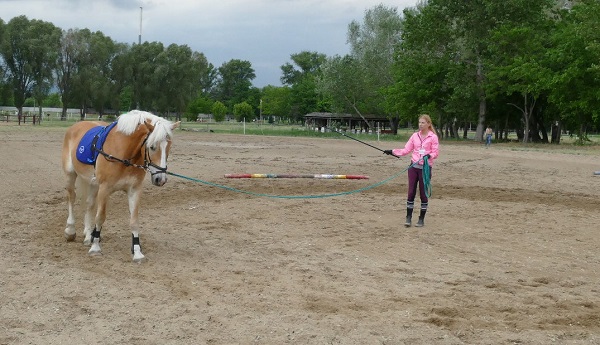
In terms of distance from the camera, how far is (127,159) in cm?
827

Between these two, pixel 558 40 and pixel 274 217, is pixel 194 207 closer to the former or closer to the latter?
pixel 274 217

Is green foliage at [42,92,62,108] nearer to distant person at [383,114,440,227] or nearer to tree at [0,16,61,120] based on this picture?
tree at [0,16,61,120]

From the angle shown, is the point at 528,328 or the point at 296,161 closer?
the point at 528,328

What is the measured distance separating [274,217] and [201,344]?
21.5 ft

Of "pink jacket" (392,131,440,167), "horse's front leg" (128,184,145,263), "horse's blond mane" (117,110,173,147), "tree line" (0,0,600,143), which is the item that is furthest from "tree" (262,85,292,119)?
"horse's front leg" (128,184,145,263)

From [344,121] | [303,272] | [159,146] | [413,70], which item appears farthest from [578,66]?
[344,121]

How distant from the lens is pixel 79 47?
81000mm

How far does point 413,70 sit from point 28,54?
1993 inches

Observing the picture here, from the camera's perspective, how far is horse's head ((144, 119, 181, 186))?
7.92 m

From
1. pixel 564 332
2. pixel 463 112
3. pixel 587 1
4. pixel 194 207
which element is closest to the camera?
pixel 564 332

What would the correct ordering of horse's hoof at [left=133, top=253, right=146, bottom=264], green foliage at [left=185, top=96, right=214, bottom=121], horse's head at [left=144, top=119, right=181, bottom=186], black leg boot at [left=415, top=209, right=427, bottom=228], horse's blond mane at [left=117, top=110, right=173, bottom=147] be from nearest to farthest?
horse's hoof at [left=133, top=253, right=146, bottom=264] → horse's head at [left=144, top=119, right=181, bottom=186] → horse's blond mane at [left=117, top=110, right=173, bottom=147] → black leg boot at [left=415, top=209, right=427, bottom=228] → green foliage at [left=185, top=96, right=214, bottom=121]

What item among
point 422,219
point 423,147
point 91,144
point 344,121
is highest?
point 344,121

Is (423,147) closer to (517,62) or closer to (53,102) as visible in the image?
(517,62)

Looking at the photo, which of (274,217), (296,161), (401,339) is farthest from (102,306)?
(296,161)
